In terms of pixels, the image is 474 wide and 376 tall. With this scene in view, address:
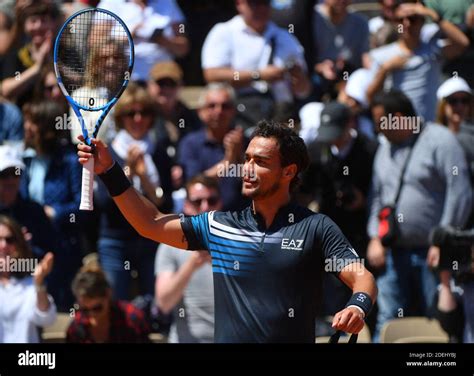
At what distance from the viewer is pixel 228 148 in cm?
772

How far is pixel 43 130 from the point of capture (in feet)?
25.8

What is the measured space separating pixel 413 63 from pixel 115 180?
413 cm

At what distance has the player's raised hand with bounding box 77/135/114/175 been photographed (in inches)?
181

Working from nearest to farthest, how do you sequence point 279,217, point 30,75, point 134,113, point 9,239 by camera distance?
point 279,217 < point 9,239 < point 134,113 < point 30,75

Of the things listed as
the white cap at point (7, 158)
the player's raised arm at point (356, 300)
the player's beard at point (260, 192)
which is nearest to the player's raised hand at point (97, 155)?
the player's beard at point (260, 192)

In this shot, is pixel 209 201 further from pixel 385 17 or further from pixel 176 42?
pixel 385 17

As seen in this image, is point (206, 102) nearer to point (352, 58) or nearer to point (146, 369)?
point (352, 58)

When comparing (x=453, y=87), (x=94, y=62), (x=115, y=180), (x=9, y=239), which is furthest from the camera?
(x=453, y=87)

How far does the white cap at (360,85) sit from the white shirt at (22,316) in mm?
2682

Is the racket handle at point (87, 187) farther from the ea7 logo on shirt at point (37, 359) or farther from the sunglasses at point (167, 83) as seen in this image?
the sunglasses at point (167, 83)

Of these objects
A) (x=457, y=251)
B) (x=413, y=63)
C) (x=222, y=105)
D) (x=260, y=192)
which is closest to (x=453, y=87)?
(x=413, y=63)

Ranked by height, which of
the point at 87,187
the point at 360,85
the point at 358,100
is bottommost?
the point at 87,187

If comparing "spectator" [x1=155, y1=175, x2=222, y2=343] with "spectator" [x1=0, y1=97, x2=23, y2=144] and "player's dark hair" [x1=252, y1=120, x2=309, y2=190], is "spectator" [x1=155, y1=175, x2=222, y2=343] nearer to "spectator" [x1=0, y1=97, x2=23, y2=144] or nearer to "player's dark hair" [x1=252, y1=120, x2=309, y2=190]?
"spectator" [x1=0, y1=97, x2=23, y2=144]

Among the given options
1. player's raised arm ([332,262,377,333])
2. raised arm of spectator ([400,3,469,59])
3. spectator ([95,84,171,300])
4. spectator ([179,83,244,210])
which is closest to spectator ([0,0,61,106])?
spectator ([95,84,171,300])
